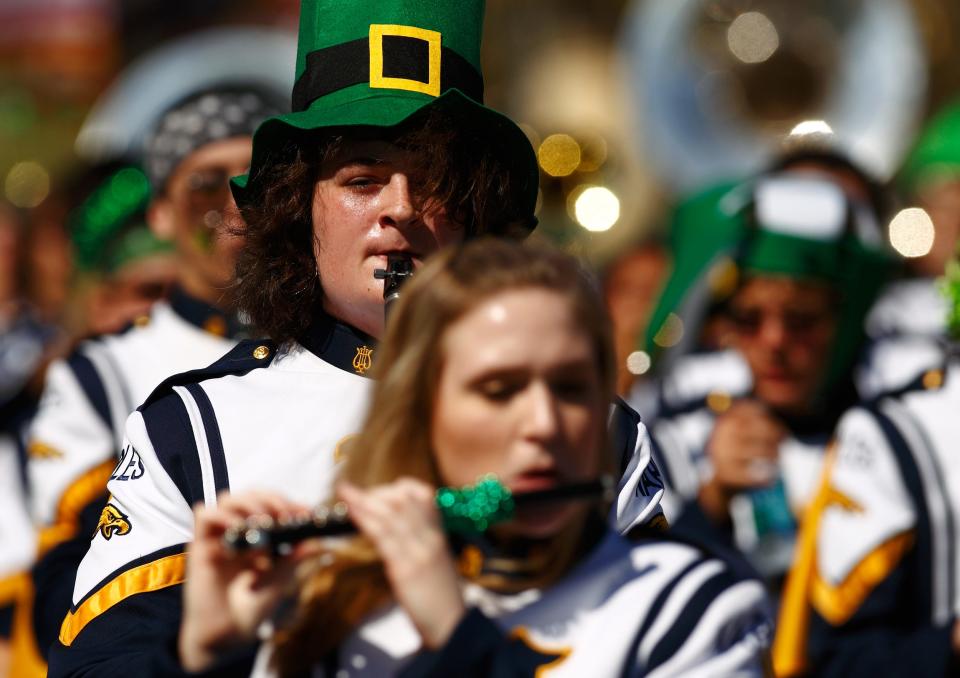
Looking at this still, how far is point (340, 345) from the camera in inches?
110

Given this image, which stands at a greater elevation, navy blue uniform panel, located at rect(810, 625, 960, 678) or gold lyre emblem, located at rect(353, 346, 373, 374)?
gold lyre emblem, located at rect(353, 346, 373, 374)

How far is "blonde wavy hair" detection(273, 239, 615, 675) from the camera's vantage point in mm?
2039

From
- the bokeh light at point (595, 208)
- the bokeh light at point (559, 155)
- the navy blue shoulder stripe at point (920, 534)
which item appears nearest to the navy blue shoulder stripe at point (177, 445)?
the navy blue shoulder stripe at point (920, 534)

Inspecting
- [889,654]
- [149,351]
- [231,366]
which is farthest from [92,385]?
[889,654]

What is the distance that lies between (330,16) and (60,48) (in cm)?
1291

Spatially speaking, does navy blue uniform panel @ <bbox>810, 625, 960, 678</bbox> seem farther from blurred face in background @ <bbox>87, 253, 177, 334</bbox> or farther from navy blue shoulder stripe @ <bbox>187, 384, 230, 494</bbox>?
blurred face in background @ <bbox>87, 253, 177, 334</bbox>

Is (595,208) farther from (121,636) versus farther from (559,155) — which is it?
(121,636)

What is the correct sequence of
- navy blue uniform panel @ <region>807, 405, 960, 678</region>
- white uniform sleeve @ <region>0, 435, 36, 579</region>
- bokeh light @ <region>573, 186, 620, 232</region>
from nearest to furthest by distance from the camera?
navy blue uniform panel @ <region>807, 405, 960, 678</region>
white uniform sleeve @ <region>0, 435, 36, 579</region>
bokeh light @ <region>573, 186, 620, 232</region>

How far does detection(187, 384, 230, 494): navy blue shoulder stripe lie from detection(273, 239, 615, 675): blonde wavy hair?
53 cm

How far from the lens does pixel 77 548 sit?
389 centimetres

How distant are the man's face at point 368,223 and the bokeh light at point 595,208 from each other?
15.3 feet

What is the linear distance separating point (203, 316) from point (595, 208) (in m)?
3.36

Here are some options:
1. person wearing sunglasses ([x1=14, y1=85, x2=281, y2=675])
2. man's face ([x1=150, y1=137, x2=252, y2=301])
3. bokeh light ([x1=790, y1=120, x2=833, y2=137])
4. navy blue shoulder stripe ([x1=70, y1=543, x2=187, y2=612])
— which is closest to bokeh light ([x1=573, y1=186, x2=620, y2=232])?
bokeh light ([x1=790, y1=120, x2=833, y2=137])

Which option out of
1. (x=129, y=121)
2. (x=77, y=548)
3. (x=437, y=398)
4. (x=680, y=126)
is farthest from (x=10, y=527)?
(x=680, y=126)
